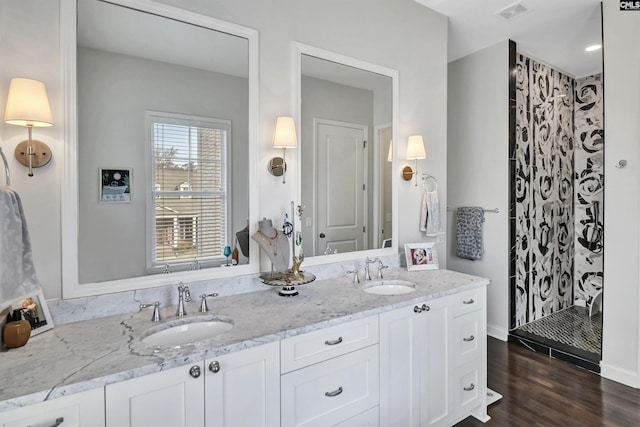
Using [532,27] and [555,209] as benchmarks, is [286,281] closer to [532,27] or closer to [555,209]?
[532,27]

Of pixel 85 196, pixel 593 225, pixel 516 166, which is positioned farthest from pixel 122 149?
pixel 593 225

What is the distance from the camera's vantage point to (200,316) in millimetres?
1547

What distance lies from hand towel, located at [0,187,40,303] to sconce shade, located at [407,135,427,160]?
2286mm

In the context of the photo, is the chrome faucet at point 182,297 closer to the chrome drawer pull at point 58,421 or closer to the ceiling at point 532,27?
the chrome drawer pull at point 58,421

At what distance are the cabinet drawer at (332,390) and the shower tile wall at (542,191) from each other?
2373 millimetres

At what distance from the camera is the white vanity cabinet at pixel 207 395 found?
1078mm

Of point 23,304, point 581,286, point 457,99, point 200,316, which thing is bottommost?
point 581,286

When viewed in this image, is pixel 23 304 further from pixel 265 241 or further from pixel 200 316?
pixel 265 241

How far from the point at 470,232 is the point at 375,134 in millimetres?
1703

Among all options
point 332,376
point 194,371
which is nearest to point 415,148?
point 332,376

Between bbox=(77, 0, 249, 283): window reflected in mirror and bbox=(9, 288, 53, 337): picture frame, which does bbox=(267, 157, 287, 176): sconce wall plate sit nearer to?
bbox=(77, 0, 249, 283): window reflected in mirror

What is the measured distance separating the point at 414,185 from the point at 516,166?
1.35m

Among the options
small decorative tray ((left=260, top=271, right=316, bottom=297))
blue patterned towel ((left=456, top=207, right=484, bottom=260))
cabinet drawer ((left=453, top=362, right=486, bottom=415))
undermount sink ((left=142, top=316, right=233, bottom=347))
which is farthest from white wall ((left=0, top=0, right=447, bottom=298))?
cabinet drawer ((left=453, top=362, right=486, bottom=415))

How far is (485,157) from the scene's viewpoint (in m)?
3.43
